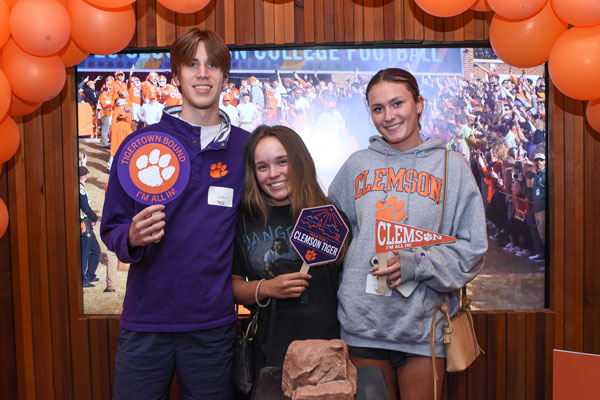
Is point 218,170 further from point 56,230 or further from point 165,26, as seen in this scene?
point 56,230

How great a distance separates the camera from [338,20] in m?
2.87

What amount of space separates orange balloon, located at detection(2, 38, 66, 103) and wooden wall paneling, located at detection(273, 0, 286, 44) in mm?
1210

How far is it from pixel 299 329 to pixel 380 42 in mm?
1776

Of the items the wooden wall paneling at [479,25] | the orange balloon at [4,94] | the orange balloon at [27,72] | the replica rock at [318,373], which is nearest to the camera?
the replica rock at [318,373]

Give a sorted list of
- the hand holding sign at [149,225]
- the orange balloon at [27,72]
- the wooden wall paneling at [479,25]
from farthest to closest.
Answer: the wooden wall paneling at [479,25] → the orange balloon at [27,72] → the hand holding sign at [149,225]

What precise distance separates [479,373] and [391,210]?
156cm

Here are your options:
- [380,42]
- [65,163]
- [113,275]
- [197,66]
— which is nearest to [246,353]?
[197,66]

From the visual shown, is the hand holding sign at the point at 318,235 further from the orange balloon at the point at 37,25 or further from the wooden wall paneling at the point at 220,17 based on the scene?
the wooden wall paneling at the point at 220,17

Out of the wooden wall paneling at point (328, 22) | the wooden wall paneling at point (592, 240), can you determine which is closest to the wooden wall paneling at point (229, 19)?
the wooden wall paneling at point (328, 22)

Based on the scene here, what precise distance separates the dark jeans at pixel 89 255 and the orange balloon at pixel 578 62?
100 inches

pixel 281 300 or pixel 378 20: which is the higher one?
pixel 378 20

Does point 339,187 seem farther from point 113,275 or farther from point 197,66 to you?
point 113,275

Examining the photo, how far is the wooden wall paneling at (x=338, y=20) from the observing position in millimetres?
2869

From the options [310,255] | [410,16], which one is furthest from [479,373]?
[410,16]
